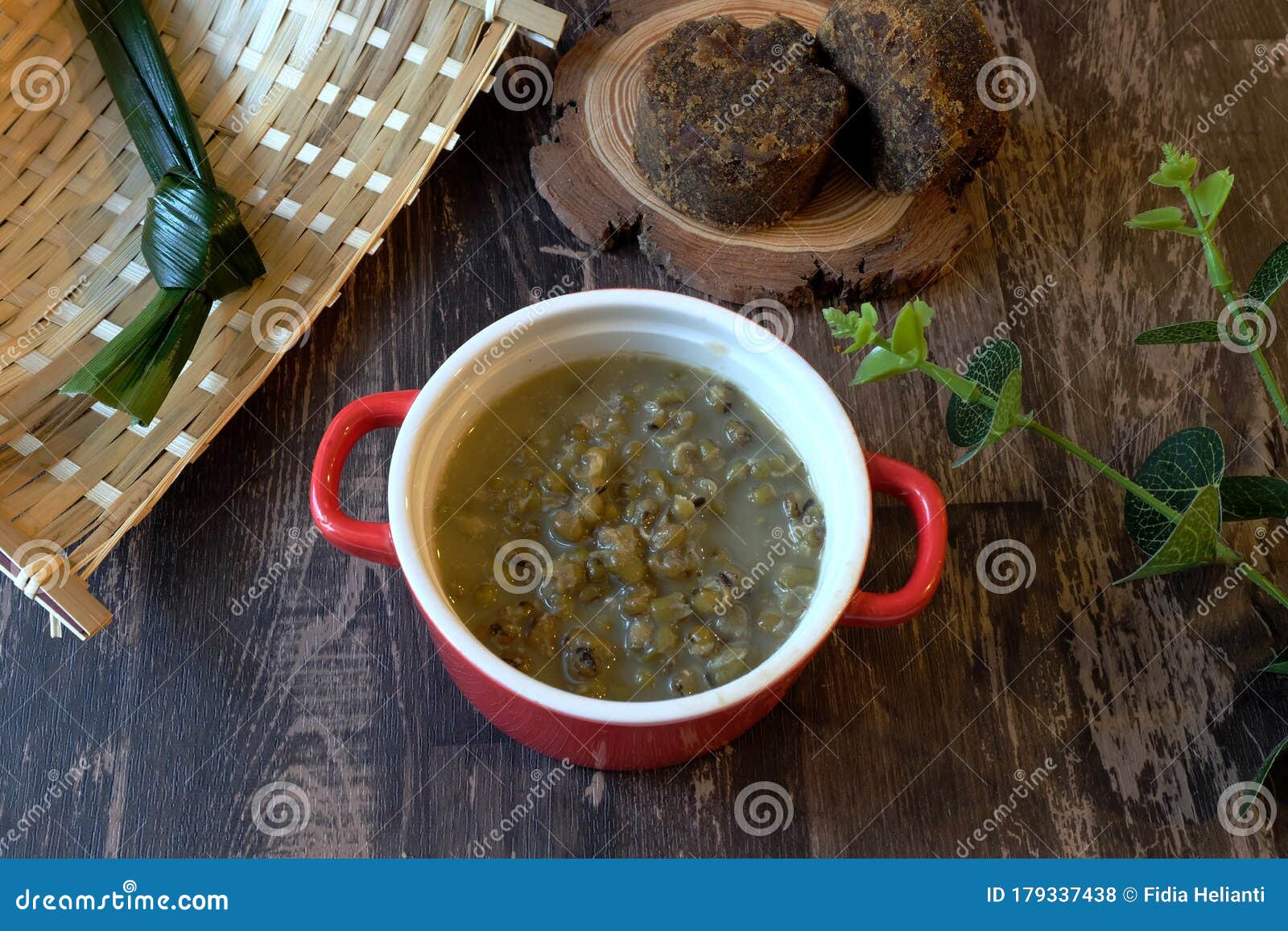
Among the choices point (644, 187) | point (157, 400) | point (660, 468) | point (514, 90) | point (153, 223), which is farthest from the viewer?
point (514, 90)

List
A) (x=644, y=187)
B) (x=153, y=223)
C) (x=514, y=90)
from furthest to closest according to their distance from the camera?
(x=514, y=90) → (x=644, y=187) → (x=153, y=223)

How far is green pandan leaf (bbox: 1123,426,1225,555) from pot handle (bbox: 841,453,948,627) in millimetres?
316

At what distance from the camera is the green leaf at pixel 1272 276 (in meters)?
1.25

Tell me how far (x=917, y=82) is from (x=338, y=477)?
3.06 feet

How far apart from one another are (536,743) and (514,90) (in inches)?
40.2

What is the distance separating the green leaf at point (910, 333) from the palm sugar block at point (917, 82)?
1.63ft

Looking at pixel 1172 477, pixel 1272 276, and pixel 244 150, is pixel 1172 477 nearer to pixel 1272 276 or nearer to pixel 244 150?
pixel 1272 276

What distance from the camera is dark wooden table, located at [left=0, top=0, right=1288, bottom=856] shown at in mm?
1322

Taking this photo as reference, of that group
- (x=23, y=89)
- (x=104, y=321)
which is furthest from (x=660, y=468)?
(x=23, y=89)

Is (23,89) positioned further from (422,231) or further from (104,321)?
(422,231)

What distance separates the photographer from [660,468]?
4.00 ft

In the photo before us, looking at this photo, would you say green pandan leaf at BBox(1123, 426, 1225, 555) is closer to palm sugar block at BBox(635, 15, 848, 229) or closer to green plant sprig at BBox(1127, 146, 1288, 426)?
green plant sprig at BBox(1127, 146, 1288, 426)

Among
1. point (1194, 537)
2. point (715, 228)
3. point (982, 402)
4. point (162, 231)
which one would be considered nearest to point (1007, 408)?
point (982, 402)

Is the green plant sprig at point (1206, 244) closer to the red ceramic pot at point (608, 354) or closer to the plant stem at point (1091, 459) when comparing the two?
the plant stem at point (1091, 459)
